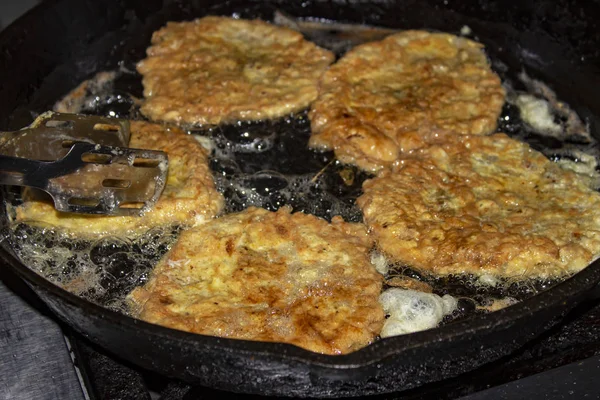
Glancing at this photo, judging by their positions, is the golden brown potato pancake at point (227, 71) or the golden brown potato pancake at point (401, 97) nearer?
the golden brown potato pancake at point (401, 97)

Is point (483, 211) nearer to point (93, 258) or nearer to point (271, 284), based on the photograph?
point (271, 284)

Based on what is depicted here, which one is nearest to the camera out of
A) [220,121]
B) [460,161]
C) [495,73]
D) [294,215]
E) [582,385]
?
[582,385]

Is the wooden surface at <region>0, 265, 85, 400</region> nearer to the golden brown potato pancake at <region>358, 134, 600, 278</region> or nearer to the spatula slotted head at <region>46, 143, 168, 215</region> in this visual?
the spatula slotted head at <region>46, 143, 168, 215</region>

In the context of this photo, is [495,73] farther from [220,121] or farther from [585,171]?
[220,121]

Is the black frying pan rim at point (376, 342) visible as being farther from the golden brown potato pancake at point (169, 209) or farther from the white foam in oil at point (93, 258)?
the golden brown potato pancake at point (169, 209)

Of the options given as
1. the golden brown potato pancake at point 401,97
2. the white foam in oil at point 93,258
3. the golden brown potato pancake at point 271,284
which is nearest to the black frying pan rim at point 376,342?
the golden brown potato pancake at point 271,284

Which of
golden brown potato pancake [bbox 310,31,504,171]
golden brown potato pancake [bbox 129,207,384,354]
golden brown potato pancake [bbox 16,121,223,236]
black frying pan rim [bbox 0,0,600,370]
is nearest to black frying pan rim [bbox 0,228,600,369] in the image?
black frying pan rim [bbox 0,0,600,370]

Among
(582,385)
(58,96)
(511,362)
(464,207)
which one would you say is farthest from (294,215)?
(58,96)
